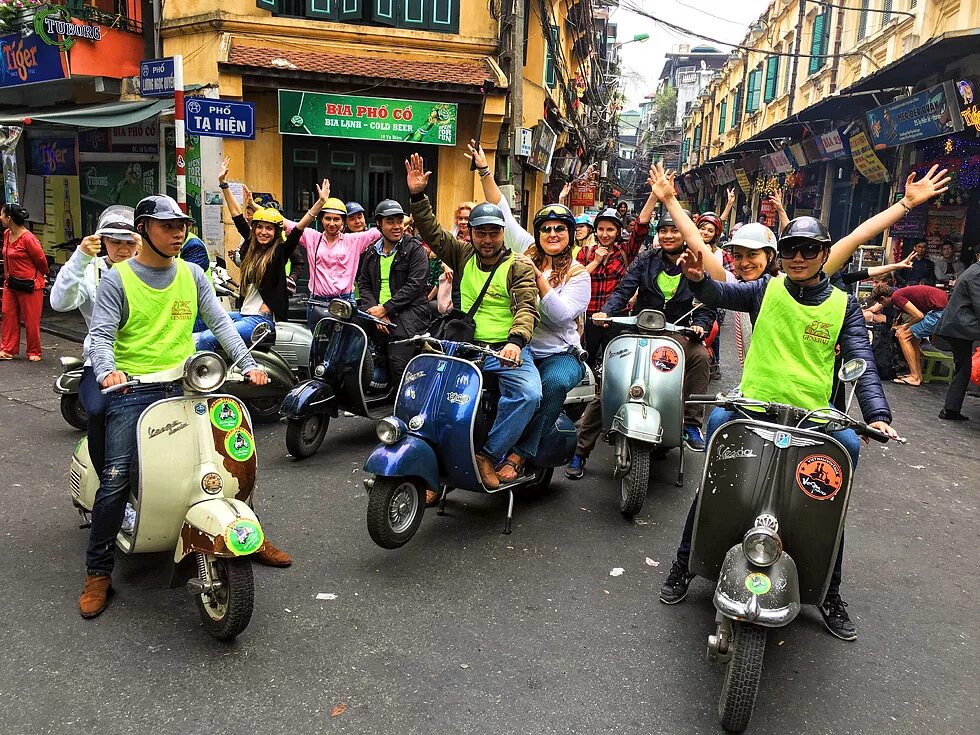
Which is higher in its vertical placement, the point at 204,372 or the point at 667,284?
the point at 667,284

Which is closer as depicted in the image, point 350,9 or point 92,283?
point 92,283

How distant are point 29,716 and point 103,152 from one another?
45.0 feet

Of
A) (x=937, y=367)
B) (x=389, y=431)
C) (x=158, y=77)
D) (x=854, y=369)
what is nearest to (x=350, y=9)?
(x=158, y=77)

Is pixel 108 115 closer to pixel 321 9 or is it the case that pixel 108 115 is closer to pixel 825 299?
pixel 321 9

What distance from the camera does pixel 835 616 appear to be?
3619mm

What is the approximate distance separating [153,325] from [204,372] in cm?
36

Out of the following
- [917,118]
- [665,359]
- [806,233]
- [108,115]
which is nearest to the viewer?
[806,233]

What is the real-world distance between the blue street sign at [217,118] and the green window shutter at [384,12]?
518cm

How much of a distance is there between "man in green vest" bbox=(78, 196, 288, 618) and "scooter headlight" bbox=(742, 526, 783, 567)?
2090mm

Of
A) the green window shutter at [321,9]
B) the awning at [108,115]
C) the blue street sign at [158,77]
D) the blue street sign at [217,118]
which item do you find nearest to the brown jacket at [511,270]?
the blue street sign at [217,118]

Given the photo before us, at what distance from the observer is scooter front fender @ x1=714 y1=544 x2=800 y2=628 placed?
2797 mm

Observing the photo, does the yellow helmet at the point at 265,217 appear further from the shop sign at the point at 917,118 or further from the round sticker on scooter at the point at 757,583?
the shop sign at the point at 917,118

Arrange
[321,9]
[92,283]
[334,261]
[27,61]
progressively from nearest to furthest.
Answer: [92,283], [334,261], [321,9], [27,61]

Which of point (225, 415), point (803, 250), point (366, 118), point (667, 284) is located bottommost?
point (225, 415)
